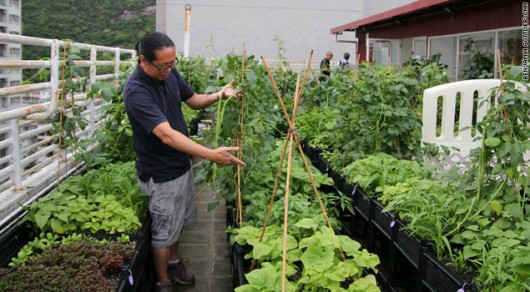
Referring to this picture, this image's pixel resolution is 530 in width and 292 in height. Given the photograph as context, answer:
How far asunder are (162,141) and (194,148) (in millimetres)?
300

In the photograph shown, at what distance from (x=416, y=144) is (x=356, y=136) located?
1.93 feet

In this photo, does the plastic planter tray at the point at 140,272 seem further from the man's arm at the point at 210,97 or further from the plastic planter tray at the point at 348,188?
the plastic planter tray at the point at 348,188

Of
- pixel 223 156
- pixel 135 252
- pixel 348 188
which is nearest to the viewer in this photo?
pixel 223 156

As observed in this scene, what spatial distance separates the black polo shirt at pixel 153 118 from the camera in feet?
Result: 9.52

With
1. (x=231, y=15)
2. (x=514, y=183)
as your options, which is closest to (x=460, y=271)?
(x=514, y=183)

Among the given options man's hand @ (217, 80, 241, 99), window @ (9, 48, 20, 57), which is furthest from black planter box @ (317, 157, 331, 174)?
window @ (9, 48, 20, 57)

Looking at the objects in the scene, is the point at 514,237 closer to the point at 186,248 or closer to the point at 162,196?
the point at 162,196

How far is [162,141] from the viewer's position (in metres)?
2.95

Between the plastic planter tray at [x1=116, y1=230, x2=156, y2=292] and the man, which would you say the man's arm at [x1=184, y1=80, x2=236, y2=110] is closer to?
the man

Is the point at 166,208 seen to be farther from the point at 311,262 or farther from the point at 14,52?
the point at 14,52

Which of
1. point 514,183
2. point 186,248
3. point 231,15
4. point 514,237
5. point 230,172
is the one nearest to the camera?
point 514,237

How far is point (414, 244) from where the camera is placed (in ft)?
9.74

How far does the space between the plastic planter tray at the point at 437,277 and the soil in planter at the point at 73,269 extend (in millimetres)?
1732

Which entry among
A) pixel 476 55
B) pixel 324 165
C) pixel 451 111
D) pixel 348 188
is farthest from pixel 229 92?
pixel 476 55
